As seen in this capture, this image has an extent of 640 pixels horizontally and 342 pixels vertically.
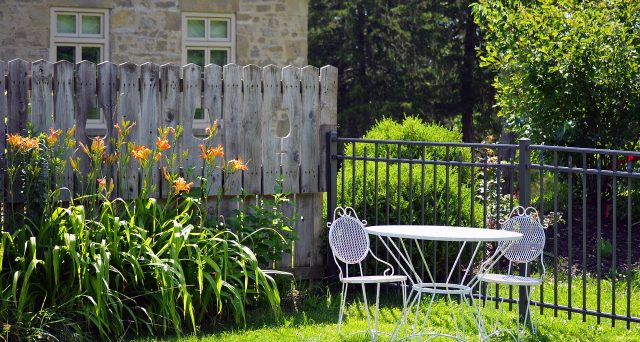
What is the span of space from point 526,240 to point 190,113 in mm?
2791

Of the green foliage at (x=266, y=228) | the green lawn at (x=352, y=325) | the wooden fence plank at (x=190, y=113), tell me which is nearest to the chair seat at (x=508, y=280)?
the green lawn at (x=352, y=325)

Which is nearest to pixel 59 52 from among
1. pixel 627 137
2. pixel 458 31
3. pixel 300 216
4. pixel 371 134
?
pixel 371 134

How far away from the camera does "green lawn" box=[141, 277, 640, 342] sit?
643 centimetres

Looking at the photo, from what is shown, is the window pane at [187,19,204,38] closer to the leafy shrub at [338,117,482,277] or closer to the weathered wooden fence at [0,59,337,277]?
the leafy shrub at [338,117,482,277]

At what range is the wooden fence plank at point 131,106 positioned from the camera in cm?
721

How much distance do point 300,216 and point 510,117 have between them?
388 cm

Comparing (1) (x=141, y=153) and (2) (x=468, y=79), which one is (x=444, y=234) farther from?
(2) (x=468, y=79)

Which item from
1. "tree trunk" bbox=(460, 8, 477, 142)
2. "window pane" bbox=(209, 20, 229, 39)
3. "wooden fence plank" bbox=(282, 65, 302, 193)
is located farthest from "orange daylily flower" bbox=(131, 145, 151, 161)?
"tree trunk" bbox=(460, 8, 477, 142)

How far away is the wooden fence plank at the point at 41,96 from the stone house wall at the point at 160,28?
21.7 ft

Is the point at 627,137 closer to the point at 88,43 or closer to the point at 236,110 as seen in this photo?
the point at 236,110

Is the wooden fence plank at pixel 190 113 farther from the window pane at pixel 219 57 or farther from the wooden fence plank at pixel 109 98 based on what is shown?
the window pane at pixel 219 57

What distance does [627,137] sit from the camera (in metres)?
10.4

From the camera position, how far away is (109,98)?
283 inches

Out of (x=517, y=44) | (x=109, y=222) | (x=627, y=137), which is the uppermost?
(x=517, y=44)
